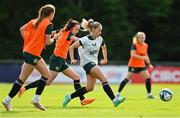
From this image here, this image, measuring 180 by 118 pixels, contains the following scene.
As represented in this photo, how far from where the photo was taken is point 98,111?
15609mm

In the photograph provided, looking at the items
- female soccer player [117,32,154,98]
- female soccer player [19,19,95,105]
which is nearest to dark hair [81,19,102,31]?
female soccer player [19,19,95,105]

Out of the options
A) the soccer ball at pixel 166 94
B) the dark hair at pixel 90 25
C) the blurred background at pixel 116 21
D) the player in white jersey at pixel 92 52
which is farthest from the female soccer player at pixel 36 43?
the blurred background at pixel 116 21

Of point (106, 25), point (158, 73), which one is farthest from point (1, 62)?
point (106, 25)

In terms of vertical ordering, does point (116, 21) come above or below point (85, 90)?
below

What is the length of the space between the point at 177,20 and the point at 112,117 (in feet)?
143

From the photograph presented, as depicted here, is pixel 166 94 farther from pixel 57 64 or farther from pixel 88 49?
pixel 57 64

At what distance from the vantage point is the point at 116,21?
53.1m

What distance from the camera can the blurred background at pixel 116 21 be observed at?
51531mm

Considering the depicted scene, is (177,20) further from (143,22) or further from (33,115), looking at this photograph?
(33,115)

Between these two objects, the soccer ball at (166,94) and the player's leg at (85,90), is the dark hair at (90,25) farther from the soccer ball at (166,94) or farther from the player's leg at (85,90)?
the soccer ball at (166,94)

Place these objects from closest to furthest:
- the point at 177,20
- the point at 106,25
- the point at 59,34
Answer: the point at 59,34 → the point at 106,25 → the point at 177,20

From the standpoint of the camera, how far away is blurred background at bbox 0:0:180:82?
51.5 m

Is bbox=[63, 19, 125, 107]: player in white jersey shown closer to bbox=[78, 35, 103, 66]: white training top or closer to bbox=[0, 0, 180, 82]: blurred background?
bbox=[78, 35, 103, 66]: white training top

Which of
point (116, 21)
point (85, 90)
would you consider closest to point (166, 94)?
point (85, 90)
